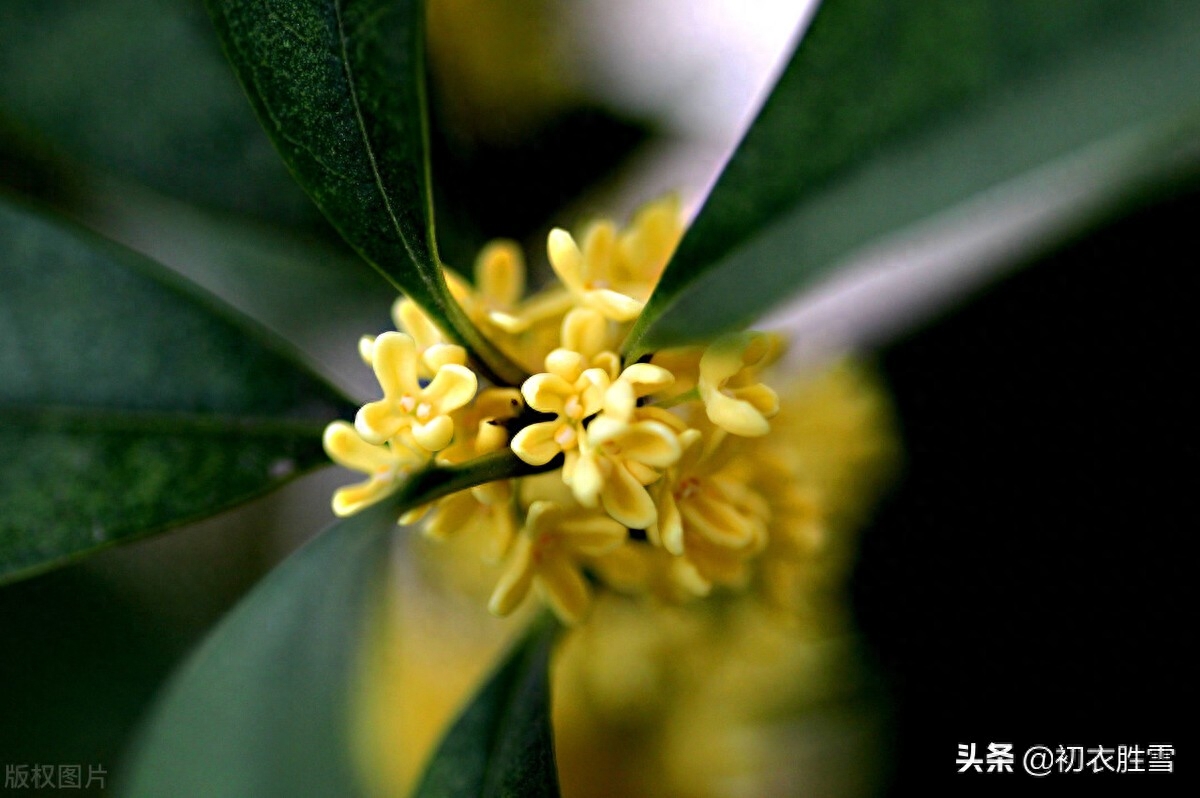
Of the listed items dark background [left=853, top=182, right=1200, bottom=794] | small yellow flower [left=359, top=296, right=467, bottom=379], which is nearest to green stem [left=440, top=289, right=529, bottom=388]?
small yellow flower [left=359, top=296, right=467, bottom=379]

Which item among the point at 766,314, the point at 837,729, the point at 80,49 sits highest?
the point at 80,49

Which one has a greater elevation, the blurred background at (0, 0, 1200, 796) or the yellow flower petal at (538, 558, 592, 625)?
the blurred background at (0, 0, 1200, 796)

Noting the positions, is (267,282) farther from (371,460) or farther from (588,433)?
(588,433)

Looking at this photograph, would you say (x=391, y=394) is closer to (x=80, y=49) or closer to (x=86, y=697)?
(x=80, y=49)

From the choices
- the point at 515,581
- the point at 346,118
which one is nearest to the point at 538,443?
the point at 515,581

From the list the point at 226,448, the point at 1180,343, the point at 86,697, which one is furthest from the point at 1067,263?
the point at 86,697

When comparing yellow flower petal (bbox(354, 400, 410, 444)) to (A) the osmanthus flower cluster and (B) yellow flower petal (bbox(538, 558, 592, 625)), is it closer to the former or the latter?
(A) the osmanthus flower cluster

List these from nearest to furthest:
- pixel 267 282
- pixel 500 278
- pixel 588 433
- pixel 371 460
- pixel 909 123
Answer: pixel 909 123
pixel 588 433
pixel 371 460
pixel 500 278
pixel 267 282
